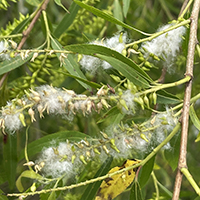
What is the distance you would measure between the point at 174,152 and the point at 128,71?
657 millimetres

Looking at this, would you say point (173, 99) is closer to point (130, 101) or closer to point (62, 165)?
point (130, 101)

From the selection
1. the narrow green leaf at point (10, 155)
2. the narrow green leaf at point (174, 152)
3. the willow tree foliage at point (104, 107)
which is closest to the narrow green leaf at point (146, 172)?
the willow tree foliage at point (104, 107)

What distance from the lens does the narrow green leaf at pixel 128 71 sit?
1028 millimetres

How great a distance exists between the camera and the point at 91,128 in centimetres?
224

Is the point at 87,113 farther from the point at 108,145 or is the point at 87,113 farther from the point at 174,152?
the point at 174,152

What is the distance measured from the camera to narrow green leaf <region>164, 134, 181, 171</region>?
4.73 feet

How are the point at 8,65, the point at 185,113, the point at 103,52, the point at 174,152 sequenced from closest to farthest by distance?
the point at 185,113 < the point at 103,52 < the point at 8,65 < the point at 174,152

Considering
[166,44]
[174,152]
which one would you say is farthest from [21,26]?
[174,152]

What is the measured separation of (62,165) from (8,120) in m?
0.31

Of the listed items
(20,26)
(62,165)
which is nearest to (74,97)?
(62,165)

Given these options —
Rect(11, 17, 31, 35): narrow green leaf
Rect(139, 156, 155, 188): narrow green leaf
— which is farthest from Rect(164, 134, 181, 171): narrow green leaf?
Rect(11, 17, 31, 35): narrow green leaf

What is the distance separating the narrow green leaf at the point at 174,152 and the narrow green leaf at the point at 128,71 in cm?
54

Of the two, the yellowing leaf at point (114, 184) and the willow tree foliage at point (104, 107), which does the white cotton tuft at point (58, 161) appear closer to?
the willow tree foliage at point (104, 107)

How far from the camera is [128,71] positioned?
106 centimetres
